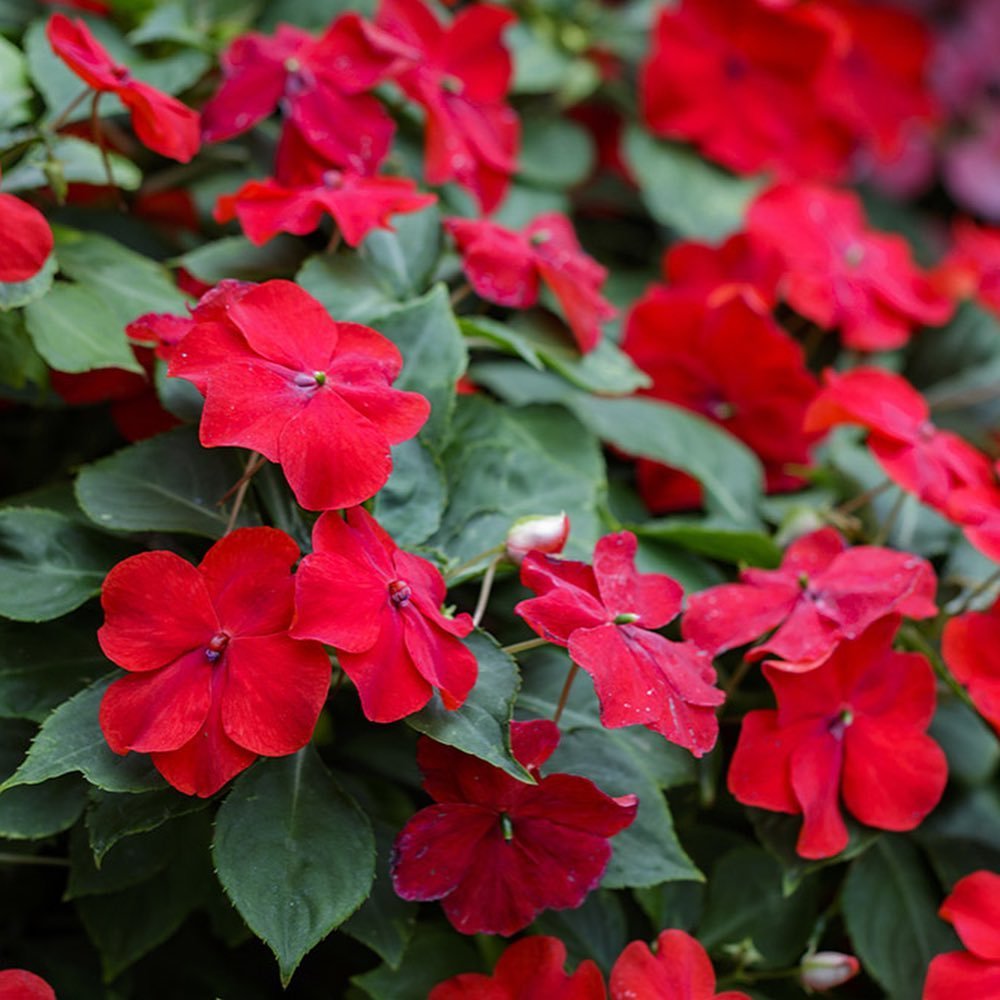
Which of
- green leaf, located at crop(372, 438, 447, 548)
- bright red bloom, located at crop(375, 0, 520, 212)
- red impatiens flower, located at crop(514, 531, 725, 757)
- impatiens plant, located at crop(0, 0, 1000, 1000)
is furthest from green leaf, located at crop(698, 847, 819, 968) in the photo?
bright red bloom, located at crop(375, 0, 520, 212)

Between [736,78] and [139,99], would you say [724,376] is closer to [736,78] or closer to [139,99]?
[736,78]

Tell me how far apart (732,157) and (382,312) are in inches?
23.9

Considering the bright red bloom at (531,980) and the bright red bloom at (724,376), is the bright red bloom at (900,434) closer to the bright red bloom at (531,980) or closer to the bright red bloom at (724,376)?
the bright red bloom at (724,376)

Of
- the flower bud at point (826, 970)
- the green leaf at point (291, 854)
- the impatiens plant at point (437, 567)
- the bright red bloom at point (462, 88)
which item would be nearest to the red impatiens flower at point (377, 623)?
the impatiens plant at point (437, 567)

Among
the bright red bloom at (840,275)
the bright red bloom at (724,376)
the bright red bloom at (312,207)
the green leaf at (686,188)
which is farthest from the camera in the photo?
the green leaf at (686,188)

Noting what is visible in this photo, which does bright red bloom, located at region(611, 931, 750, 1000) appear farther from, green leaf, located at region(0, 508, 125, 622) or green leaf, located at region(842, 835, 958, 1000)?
green leaf, located at region(0, 508, 125, 622)

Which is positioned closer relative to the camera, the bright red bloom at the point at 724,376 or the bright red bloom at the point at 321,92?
the bright red bloom at the point at 321,92

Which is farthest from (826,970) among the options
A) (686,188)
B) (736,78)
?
(736,78)

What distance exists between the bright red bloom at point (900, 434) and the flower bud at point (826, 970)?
31 cm

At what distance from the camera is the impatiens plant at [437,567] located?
63 centimetres

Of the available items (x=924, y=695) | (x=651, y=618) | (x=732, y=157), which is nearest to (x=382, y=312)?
(x=651, y=618)

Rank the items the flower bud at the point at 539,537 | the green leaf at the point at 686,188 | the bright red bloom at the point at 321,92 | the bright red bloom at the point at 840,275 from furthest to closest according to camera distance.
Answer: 1. the green leaf at the point at 686,188
2. the bright red bloom at the point at 840,275
3. the bright red bloom at the point at 321,92
4. the flower bud at the point at 539,537

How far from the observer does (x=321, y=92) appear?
0.90 meters

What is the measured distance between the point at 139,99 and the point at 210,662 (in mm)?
402
